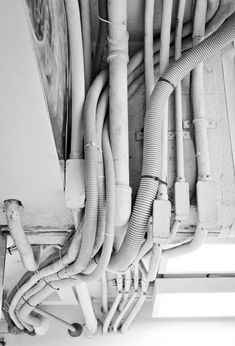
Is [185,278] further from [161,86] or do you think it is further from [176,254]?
[161,86]

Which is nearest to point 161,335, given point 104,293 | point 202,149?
point 104,293

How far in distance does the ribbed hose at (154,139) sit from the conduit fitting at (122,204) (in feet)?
0.08

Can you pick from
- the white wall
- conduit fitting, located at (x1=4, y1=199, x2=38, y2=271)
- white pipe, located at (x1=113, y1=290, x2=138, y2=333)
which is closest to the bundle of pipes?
conduit fitting, located at (x1=4, y1=199, x2=38, y2=271)

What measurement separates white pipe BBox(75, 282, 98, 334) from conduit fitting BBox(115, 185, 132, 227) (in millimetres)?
824

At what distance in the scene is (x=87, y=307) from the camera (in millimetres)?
2279

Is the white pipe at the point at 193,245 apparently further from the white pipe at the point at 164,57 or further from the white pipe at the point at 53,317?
the white pipe at the point at 53,317

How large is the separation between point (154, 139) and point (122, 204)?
225mm

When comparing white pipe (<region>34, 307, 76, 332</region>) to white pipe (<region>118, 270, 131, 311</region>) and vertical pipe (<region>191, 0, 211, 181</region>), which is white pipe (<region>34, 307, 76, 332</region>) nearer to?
white pipe (<region>118, 270, 131, 311</region>)

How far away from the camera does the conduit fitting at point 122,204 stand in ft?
3.92

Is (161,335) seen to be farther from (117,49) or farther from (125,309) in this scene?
(117,49)

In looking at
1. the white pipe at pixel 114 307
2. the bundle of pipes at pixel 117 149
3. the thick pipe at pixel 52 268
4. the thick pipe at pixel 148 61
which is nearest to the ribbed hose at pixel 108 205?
the bundle of pipes at pixel 117 149

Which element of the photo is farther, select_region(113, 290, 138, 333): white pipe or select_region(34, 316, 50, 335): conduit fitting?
select_region(34, 316, 50, 335): conduit fitting

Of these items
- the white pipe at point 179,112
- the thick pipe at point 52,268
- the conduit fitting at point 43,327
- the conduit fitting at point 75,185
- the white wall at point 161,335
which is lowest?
the white wall at point 161,335

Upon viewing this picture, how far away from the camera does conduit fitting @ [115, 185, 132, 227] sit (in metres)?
1.20
